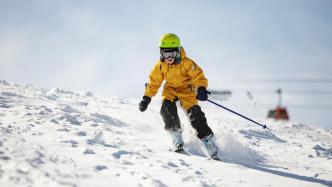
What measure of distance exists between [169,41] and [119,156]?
2.31 m

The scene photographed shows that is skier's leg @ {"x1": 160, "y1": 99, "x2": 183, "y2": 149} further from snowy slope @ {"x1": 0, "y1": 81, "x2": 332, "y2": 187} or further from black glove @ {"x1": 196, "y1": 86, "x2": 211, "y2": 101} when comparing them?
black glove @ {"x1": 196, "y1": 86, "x2": 211, "y2": 101}

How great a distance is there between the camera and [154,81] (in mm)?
6973

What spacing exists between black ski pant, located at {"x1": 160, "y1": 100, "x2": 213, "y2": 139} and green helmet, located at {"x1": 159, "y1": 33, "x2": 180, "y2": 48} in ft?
3.13

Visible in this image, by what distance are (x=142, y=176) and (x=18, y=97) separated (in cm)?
582

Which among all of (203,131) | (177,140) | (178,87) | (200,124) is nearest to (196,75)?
(178,87)

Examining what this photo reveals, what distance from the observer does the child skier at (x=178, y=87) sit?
21.1ft

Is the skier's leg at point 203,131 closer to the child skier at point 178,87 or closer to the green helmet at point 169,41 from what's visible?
the child skier at point 178,87

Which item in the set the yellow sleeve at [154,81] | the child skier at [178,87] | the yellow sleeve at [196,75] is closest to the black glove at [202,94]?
the child skier at [178,87]

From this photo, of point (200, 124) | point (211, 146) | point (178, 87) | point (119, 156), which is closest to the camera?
point (119, 156)

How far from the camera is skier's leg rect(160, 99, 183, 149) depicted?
6.53m

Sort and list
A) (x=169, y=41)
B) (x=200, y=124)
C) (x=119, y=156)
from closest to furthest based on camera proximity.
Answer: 1. (x=119, y=156)
2. (x=200, y=124)
3. (x=169, y=41)

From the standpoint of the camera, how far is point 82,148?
16.7ft

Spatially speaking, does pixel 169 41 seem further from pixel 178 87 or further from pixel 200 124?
pixel 200 124

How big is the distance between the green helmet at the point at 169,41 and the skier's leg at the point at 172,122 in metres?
0.94
